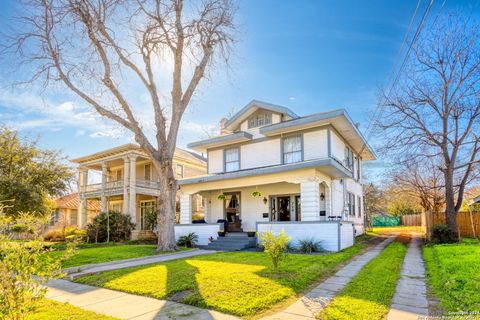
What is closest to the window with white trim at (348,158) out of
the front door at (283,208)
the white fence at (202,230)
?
the front door at (283,208)

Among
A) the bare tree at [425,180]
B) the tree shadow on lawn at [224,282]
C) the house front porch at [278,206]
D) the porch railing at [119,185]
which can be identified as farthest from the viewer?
the porch railing at [119,185]

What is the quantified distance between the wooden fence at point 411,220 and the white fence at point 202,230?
31.1 m

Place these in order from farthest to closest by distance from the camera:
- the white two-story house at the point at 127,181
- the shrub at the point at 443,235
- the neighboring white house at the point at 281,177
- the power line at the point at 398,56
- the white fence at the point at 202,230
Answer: the white two-story house at the point at 127,181 < the white fence at the point at 202,230 < the shrub at the point at 443,235 < the neighboring white house at the point at 281,177 < the power line at the point at 398,56

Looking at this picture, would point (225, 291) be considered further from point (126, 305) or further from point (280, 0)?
point (280, 0)

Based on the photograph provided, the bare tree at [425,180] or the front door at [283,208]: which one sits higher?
the bare tree at [425,180]

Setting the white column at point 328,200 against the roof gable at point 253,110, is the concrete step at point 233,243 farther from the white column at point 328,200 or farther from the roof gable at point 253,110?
the roof gable at point 253,110

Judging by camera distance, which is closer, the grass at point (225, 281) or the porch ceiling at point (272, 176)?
the grass at point (225, 281)

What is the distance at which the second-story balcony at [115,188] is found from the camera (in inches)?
969

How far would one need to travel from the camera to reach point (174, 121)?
14.1 m

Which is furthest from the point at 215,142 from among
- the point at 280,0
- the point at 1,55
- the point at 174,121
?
the point at 1,55

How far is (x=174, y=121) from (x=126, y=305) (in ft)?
31.8

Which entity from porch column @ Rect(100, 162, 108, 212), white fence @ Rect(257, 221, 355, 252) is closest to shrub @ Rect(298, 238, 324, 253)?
white fence @ Rect(257, 221, 355, 252)

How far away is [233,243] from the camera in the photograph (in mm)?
14656

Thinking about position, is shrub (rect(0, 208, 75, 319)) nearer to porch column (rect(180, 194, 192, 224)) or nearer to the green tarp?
porch column (rect(180, 194, 192, 224))
